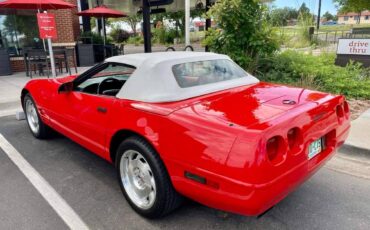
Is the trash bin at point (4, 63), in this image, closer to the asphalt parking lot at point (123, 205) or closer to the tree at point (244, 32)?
the tree at point (244, 32)

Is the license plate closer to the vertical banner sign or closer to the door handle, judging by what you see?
the door handle

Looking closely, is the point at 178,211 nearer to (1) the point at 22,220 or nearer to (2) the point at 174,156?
(2) the point at 174,156

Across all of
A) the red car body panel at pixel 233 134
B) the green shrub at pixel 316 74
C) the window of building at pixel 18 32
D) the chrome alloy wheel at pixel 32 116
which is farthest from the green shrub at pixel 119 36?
the red car body panel at pixel 233 134

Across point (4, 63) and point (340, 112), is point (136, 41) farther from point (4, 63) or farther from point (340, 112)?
point (340, 112)

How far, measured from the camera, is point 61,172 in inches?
149

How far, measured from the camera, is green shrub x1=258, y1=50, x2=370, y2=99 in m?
6.69

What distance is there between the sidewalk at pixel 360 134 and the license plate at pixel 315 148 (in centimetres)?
195

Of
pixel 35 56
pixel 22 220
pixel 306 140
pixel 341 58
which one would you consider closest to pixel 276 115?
pixel 306 140

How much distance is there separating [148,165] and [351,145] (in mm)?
3040

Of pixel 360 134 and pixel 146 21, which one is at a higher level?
pixel 146 21

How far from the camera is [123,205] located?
307cm

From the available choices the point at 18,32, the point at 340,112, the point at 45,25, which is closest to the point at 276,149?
the point at 340,112

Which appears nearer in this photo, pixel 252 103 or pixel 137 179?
pixel 252 103

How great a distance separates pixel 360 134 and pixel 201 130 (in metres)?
3.44
